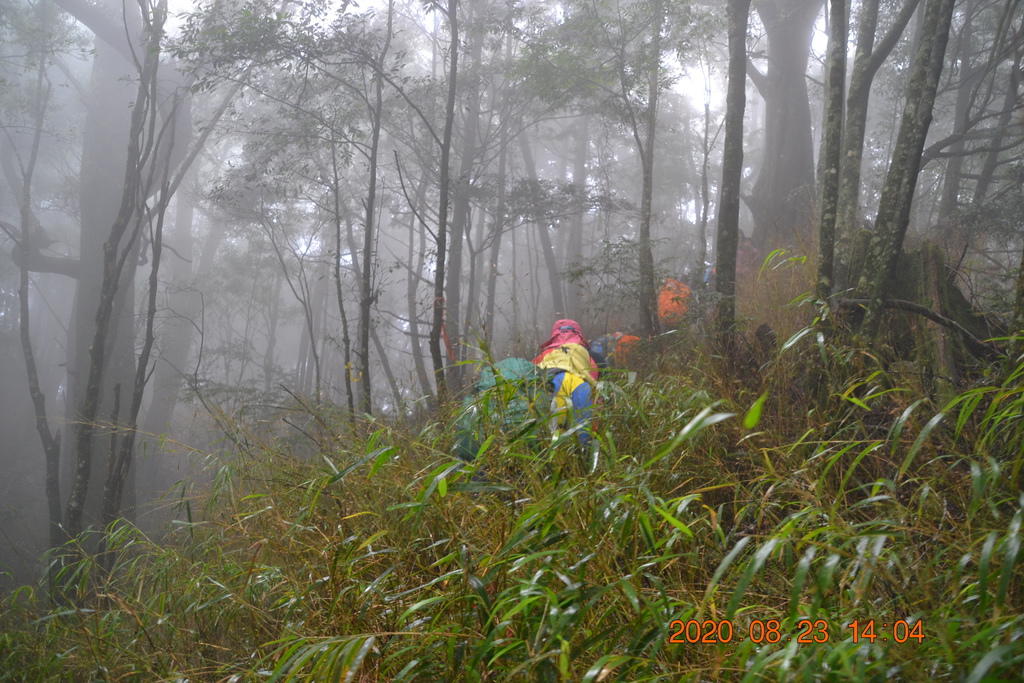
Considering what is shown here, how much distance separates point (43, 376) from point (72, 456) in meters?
18.7

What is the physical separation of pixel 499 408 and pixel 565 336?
203 centimetres

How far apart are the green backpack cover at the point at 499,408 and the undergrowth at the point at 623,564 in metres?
0.10

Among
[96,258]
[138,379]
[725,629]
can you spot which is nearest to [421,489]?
[725,629]

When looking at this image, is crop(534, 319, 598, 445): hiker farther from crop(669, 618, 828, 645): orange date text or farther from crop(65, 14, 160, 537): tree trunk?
crop(65, 14, 160, 537): tree trunk

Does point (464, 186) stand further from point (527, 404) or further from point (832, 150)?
point (527, 404)

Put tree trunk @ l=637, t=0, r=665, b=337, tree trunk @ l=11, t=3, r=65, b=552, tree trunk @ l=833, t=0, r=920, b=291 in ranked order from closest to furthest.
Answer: tree trunk @ l=833, t=0, r=920, b=291, tree trunk @ l=637, t=0, r=665, b=337, tree trunk @ l=11, t=3, r=65, b=552

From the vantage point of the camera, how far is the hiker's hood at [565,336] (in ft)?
12.6

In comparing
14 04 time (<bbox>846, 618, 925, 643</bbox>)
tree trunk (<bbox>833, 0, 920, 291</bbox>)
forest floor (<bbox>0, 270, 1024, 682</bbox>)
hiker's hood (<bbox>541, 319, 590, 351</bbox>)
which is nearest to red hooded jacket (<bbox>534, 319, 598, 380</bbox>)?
hiker's hood (<bbox>541, 319, 590, 351</bbox>)

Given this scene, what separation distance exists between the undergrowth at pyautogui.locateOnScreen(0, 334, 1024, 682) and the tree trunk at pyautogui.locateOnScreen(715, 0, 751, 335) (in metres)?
1.45

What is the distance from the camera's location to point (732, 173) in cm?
446

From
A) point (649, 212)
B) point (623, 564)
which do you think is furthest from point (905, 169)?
point (649, 212)

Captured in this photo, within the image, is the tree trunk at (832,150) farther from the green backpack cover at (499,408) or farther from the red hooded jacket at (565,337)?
the green backpack cover at (499,408)

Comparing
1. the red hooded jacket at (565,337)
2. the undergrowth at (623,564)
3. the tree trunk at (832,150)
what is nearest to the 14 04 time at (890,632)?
the undergrowth at (623,564)

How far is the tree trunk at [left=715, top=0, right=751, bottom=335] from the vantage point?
417cm
